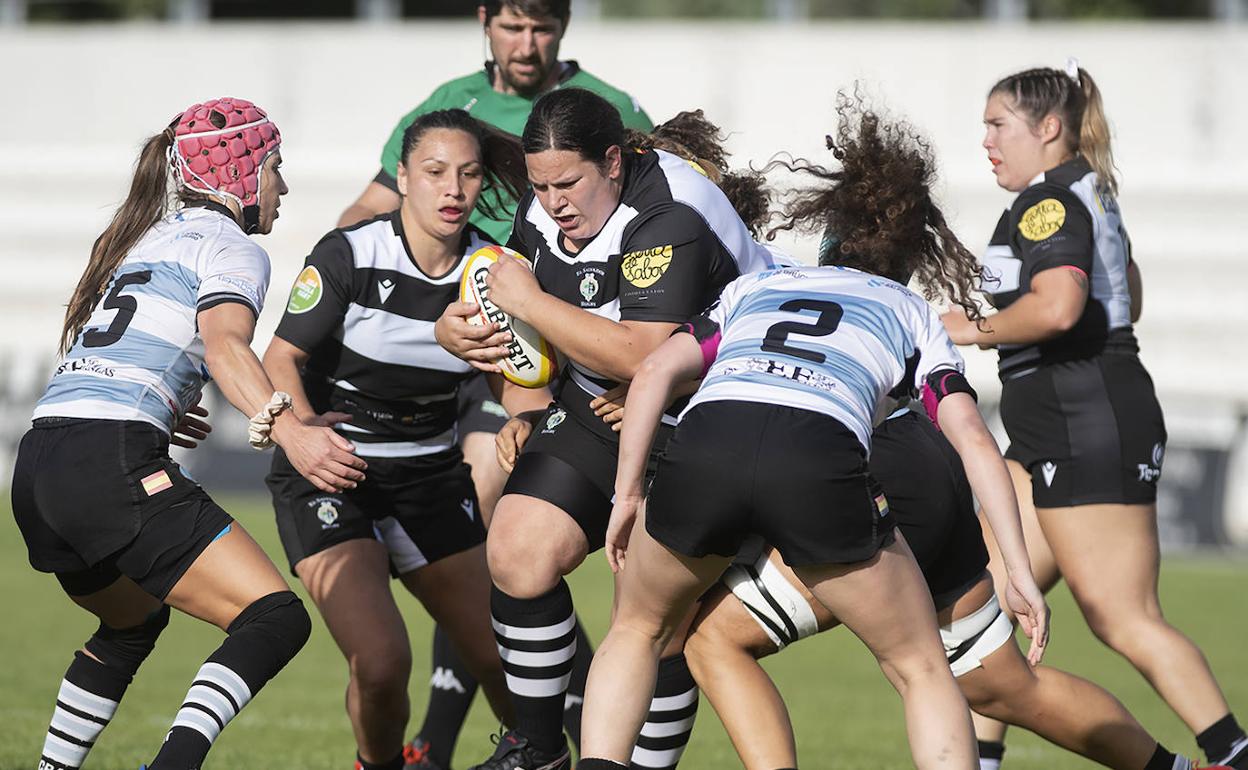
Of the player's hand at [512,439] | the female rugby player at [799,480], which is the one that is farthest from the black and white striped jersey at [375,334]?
the female rugby player at [799,480]

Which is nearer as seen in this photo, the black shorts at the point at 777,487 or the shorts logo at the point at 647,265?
the black shorts at the point at 777,487

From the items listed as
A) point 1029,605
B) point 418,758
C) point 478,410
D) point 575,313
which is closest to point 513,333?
point 575,313

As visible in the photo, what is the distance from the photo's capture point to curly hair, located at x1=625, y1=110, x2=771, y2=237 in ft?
16.3

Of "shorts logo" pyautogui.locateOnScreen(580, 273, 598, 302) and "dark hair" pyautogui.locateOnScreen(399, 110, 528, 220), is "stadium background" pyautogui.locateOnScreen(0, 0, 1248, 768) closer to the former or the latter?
"dark hair" pyautogui.locateOnScreen(399, 110, 528, 220)

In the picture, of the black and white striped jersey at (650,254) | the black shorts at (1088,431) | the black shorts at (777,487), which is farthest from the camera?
the black shorts at (1088,431)

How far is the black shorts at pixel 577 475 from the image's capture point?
461 cm

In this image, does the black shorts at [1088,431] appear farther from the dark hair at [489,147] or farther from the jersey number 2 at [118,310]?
the jersey number 2 at [118,310]

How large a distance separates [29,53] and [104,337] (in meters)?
17.7

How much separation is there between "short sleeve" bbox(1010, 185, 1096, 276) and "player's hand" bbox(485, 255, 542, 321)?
1980 millimetres

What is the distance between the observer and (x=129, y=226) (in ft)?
15.2

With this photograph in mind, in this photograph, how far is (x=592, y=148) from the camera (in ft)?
14.6

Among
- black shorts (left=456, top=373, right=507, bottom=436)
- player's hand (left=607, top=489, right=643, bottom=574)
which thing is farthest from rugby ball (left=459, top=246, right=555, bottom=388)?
black shorts (left=456, top=373, right=507, bottom=436)

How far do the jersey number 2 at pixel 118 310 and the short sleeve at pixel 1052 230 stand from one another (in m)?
3.04

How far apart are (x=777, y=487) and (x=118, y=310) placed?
199cm
